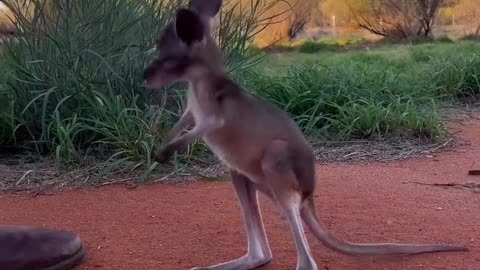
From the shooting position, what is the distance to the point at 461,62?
1034 cm

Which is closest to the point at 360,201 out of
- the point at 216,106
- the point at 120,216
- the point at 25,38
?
the point at 120,216

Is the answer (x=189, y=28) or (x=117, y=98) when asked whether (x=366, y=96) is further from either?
(x=189, y=28)

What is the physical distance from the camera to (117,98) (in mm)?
6000

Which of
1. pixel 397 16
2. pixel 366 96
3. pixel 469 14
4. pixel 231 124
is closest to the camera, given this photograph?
pixel 231 124

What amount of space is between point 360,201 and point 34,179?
7.23 feet

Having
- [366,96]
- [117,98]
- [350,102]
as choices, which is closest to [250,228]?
[117,98]

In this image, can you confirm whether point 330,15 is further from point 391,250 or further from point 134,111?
point 391,250

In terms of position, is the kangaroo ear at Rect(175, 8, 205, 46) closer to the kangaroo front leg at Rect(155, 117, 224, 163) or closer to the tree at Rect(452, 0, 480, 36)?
the kangaroo front leg at Rect(155, 117, 224, 163)

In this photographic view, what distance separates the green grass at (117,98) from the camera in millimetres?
5785

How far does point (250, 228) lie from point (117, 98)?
309 cm

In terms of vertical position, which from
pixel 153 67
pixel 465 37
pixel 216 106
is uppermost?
pixel 153 67

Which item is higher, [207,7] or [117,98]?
[207,7]

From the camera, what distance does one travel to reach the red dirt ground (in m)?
3.33

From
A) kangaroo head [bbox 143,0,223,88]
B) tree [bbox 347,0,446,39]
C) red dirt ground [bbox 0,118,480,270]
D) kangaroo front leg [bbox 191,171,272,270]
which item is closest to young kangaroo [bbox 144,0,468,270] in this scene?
kangaroo head [bbox 143,0,223,88]
